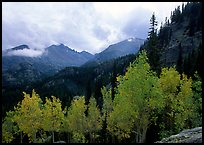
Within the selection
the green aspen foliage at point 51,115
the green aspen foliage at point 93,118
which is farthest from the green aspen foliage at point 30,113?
the green aspen foliage at point 93,118

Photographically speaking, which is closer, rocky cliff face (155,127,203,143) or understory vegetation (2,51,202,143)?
rocky cliff face (155,127,203,143)

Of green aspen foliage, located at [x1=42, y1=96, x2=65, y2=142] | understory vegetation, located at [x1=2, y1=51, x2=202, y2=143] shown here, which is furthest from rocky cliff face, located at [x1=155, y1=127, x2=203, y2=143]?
green aspen foliage, located at [x1=42, y1=96, x2=65, y2=142]

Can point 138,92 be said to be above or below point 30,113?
above

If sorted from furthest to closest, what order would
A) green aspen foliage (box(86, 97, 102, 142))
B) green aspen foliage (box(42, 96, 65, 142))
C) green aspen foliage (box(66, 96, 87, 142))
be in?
green aspen foliage (box(86, 97, 102, 142)) → green aspen foliage (box(66, 96, 87, 142)) → green aspen foliage (box(42, 96, 65, 142))

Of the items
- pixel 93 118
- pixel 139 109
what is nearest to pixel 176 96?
pixel 139 109

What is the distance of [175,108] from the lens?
39750 millimetres

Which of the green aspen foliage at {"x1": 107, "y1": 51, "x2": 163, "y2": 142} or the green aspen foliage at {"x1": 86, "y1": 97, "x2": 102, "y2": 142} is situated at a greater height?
the green aspen foliage at {"x1": 107, "y1": 51, "x2": 163, "y2": 142}

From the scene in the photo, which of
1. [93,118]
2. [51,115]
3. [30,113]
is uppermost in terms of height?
[30,113]

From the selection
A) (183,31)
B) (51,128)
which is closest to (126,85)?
(51,128)

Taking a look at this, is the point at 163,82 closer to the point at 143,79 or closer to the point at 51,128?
the point at 143,79

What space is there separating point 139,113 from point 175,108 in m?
10.7

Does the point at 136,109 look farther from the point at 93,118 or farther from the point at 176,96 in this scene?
the point at 93,118

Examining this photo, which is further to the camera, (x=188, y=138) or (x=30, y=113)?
(x=30, y=113)

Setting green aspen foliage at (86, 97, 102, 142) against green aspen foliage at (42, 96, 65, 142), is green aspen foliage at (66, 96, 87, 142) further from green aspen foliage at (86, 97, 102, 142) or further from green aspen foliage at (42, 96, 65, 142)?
green aspen foliage at (42, 96, 65, 142)
